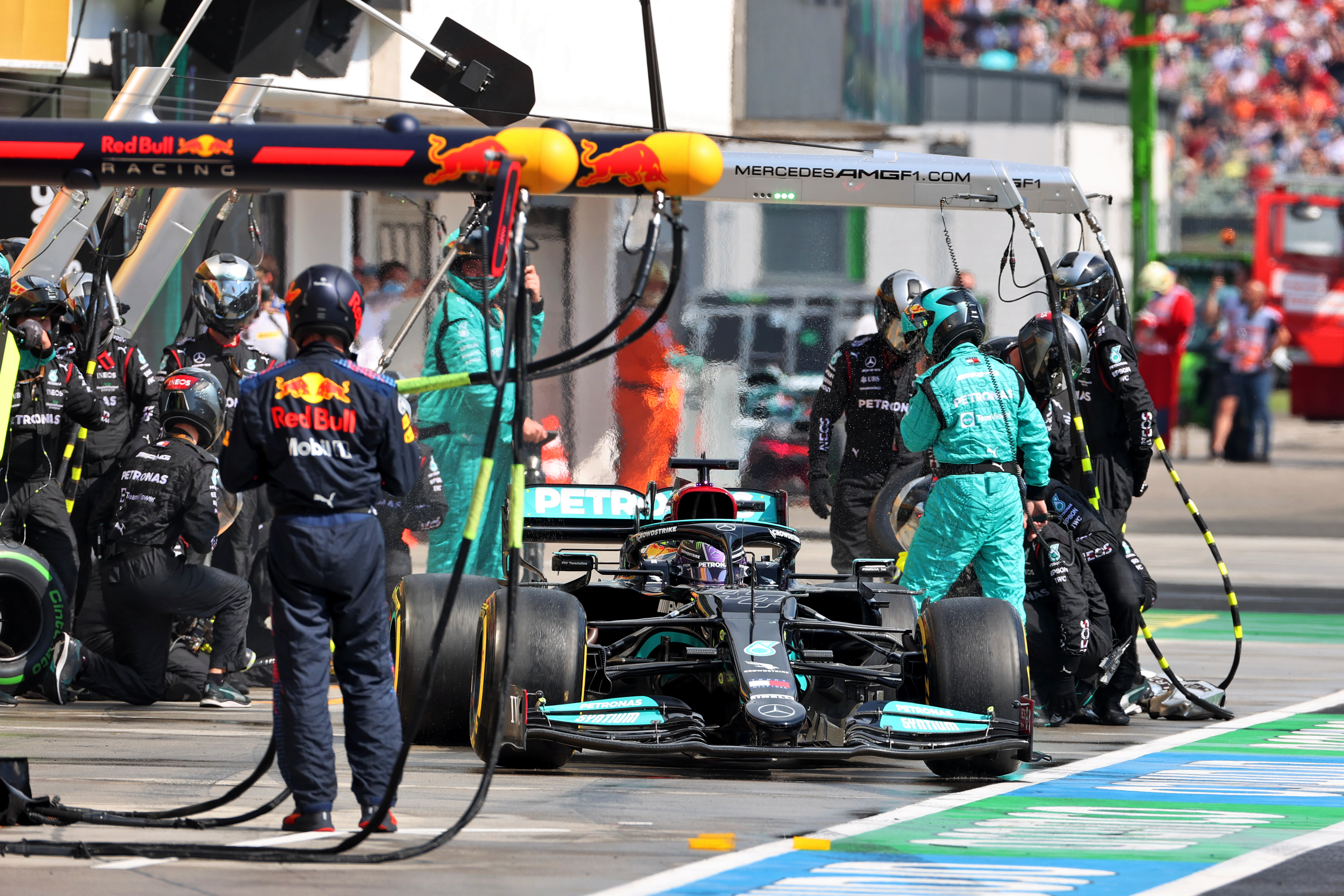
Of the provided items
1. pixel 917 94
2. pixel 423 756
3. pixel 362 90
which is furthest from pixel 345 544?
pixel 917 94

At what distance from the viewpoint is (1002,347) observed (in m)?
9.96

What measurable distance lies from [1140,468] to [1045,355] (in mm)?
847

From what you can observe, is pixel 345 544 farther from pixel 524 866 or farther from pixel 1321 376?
pixel 1321 376

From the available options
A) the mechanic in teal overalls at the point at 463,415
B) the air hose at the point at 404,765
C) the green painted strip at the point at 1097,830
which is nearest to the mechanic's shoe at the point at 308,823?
the air hose at the point at 404,765

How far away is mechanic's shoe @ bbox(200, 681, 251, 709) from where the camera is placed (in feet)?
30.8

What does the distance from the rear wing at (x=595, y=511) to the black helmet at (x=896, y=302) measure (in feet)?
5.29

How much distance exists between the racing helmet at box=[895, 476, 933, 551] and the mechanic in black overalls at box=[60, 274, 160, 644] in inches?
149

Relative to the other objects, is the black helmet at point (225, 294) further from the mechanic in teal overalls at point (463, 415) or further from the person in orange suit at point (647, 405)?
the person in orange suit at point (647, 405)

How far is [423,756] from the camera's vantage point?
793cm

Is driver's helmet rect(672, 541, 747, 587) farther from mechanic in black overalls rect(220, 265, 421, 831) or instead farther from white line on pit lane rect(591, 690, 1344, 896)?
mechanic in black overalls rect(220, 265, 421, 831)

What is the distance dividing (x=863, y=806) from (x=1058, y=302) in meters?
3.33

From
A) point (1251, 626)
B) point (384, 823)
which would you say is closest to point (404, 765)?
point (384, 823)

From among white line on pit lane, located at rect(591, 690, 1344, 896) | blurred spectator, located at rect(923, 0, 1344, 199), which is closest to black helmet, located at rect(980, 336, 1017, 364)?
white line on pit lane, located at rect(591, 690, 1344, 896)

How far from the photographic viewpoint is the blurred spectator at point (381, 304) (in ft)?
47.0
